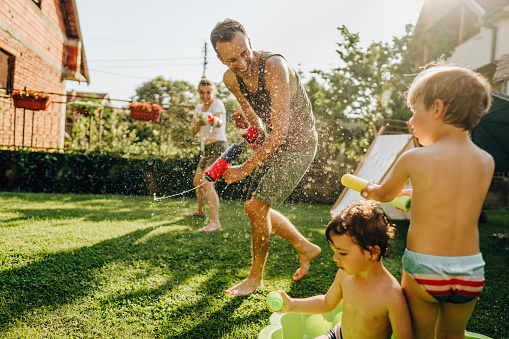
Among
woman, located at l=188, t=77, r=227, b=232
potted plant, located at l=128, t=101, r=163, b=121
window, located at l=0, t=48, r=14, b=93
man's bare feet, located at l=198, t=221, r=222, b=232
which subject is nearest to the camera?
man's bare feet, located at l=198, t=221, r=222, b=232

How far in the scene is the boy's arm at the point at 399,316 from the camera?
4.04ft

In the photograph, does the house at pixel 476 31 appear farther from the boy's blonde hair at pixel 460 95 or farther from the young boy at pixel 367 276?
the young boy at pixel 367 276

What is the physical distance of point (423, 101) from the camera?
1277mm

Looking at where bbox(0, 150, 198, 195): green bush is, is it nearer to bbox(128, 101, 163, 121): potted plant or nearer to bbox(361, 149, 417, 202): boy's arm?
bbox(128, 101, 163, 121): potted plant

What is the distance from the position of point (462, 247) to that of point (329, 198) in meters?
6.07

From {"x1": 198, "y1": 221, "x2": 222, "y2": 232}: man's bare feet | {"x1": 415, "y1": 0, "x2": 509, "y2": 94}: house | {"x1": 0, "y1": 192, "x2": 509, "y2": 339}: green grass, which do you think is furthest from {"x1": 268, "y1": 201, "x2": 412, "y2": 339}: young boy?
{"x1": 415, "y1": 0, "x2": 509, "y2": 94}: house

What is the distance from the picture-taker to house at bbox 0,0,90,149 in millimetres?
7609

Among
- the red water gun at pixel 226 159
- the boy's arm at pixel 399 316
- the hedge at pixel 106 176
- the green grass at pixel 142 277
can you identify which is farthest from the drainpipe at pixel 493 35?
the boy's arm at pixel 399 316

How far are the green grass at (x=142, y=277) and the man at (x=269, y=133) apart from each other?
0.25 m

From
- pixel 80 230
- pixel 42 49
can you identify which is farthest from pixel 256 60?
pixel 42 49

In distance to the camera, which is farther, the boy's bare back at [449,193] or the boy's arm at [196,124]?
the boy's arm at [196,124]

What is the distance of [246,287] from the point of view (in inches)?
87.0

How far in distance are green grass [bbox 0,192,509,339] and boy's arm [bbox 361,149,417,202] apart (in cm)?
94

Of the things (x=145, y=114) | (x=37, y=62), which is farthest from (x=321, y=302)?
(x=37, y=62)
